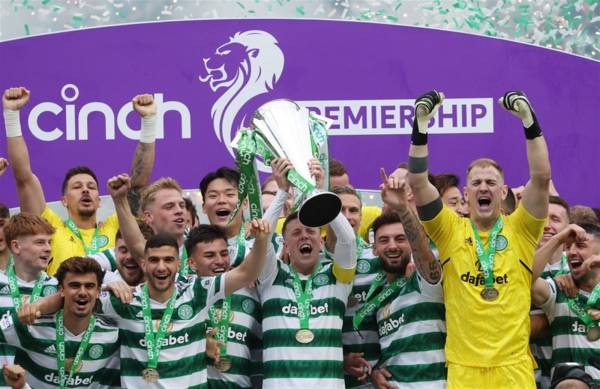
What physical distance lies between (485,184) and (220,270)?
1.39 metres

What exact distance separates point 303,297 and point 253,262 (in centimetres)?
36

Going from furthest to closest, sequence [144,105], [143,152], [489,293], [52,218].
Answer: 1. [143,152]
2. [144,105]
3. [52,218]
4. [489,293]

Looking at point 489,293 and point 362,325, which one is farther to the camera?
point 362,325

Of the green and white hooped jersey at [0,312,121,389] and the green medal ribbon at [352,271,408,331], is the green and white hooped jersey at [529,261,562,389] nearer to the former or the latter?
the green medal ribbon at [352,271,408,331]

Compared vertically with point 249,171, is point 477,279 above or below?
below

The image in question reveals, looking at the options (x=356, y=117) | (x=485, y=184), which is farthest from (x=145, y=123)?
(x=485, y=184)

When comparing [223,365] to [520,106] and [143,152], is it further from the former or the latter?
[520,106]

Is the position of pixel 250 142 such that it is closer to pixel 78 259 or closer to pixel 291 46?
pixel 78 259

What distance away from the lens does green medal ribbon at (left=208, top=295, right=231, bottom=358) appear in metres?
6.39

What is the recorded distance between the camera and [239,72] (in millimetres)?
8406

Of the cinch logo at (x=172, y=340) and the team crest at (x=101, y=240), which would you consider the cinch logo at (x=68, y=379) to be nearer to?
the cinch logo at (x=172, y=340)

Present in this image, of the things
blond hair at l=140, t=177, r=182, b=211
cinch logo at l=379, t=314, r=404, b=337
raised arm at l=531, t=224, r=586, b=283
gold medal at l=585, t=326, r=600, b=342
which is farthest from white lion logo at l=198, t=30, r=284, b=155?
gold medal at l=585, t=326, r=600, b=342

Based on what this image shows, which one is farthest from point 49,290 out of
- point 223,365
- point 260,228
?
point 260,228

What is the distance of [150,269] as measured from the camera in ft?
20.2
